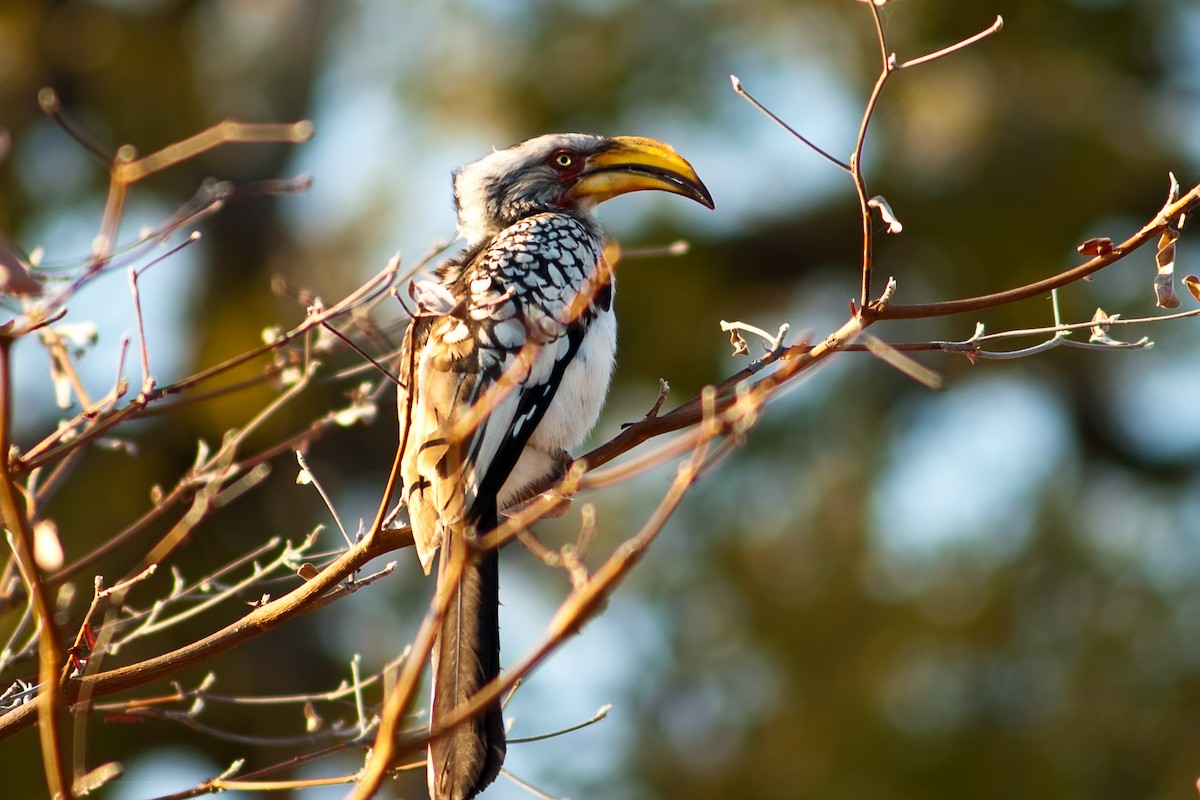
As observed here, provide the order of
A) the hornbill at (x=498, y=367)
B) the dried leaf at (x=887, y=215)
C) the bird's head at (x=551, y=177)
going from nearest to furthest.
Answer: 1. the dried leaf at (x=887, y=215)
2. the hornbill at (x=498, y=367)
3. the bird's head at (x=551, y=177)

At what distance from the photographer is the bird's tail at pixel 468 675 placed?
204cm

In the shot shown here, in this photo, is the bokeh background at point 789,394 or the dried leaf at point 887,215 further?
the bokeh background at point 789,394

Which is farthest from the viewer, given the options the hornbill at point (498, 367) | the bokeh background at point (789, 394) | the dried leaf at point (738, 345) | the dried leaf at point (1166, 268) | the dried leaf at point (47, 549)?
the bokeh background at point (789, 394)

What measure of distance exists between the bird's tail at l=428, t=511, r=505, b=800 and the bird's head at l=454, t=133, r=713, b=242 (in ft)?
3.75

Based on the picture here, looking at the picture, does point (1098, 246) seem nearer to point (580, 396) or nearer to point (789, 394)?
point (580, 396)

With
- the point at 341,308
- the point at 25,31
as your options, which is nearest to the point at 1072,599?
the point at 341,308

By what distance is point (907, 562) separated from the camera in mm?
6645

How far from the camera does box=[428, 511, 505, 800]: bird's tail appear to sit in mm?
2041

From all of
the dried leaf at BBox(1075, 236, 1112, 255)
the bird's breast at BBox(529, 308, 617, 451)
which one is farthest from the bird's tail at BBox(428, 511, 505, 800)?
the dried leaf at BBox(1075, 236, 1112, 255)

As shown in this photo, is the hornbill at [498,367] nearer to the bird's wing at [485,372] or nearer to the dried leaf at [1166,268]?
the bird's wing at [485,372]

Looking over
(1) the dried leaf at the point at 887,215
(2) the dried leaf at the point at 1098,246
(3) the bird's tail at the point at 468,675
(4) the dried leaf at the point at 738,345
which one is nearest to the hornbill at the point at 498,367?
(3) the bird's tail at the point at 468,675

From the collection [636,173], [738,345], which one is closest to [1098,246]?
[738,345]

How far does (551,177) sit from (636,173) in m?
0.27

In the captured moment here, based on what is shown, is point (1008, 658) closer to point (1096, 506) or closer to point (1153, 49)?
point (1096, 506)
